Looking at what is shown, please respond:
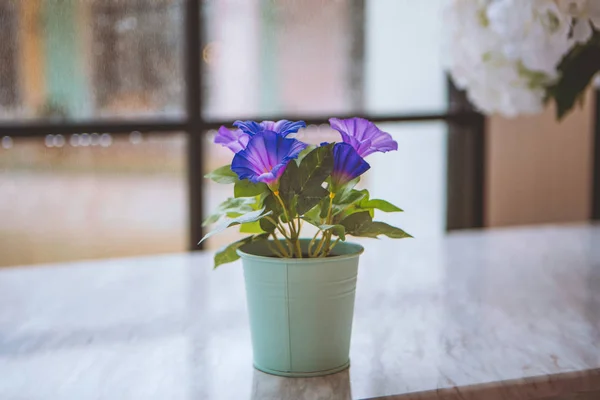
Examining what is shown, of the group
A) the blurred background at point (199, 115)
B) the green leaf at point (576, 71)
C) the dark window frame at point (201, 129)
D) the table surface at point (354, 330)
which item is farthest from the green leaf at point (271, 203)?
the dark window frame at point (201, 129)

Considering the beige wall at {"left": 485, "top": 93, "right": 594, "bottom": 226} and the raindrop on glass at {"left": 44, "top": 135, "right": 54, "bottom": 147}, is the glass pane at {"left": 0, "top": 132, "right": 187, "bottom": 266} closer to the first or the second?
the raindrop on glass at {"left": 44, "top": 135, "right": 54, "bottom": 147}

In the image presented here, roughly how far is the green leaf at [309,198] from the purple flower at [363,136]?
6 cm

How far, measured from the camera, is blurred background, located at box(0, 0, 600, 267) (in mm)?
2213

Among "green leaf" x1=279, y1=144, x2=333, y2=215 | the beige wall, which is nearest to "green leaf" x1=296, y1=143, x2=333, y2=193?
"green leaf" x1=279, y1=144, x2=333, y2=215

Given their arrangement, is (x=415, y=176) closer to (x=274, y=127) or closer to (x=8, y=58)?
(x=8, y=58)

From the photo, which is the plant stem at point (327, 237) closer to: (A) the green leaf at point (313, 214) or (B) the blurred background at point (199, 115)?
(A) the green leaf at point (313, 214)

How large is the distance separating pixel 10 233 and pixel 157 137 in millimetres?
471

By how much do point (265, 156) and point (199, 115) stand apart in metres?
1.55

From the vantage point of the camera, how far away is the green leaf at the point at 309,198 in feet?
2.73

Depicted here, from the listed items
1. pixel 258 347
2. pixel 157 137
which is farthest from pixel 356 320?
pixel 157 137

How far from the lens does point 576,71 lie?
134cm

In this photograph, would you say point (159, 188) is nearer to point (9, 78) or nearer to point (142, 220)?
point (142, 220)

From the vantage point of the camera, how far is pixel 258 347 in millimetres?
891

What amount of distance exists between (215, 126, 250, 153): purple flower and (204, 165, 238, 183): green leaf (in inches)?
1.1
